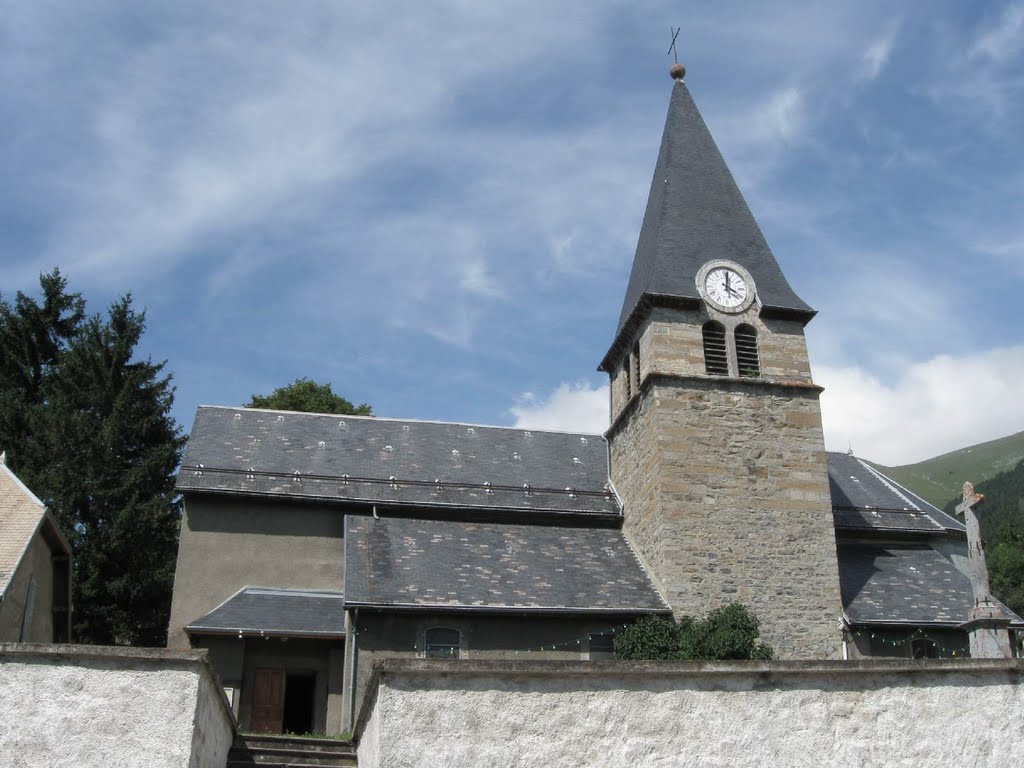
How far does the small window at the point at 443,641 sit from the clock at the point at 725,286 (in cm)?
951

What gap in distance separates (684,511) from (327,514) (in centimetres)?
790

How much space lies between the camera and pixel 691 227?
2347 cm

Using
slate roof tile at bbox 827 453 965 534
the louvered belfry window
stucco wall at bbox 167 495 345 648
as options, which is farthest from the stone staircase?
slate roof tile at bbox 827 453 965 534

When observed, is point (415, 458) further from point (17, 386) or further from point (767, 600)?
point (17, 386)

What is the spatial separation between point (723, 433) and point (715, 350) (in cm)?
215

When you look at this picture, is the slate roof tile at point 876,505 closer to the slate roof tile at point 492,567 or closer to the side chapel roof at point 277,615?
the slate roof tile at point 492,567

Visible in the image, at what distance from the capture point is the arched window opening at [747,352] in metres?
21.2

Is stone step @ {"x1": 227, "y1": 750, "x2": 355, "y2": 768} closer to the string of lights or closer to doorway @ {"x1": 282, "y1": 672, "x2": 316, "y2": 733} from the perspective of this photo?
doorway @ {"x1": 282, "y1": 672, "x2": 316, "y2": 733}

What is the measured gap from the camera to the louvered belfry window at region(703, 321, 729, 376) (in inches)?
833

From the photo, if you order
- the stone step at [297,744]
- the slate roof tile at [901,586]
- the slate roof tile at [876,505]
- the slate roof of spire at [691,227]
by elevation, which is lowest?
the stone step at [297,744]

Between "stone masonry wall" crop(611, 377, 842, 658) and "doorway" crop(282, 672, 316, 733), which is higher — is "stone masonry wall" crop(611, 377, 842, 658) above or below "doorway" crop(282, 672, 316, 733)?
above

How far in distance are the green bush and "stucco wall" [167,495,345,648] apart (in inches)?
261

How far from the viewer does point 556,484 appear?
2300cm

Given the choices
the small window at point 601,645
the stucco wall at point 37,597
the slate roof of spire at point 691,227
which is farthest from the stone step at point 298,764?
the slate roof of spire at point 691,227
